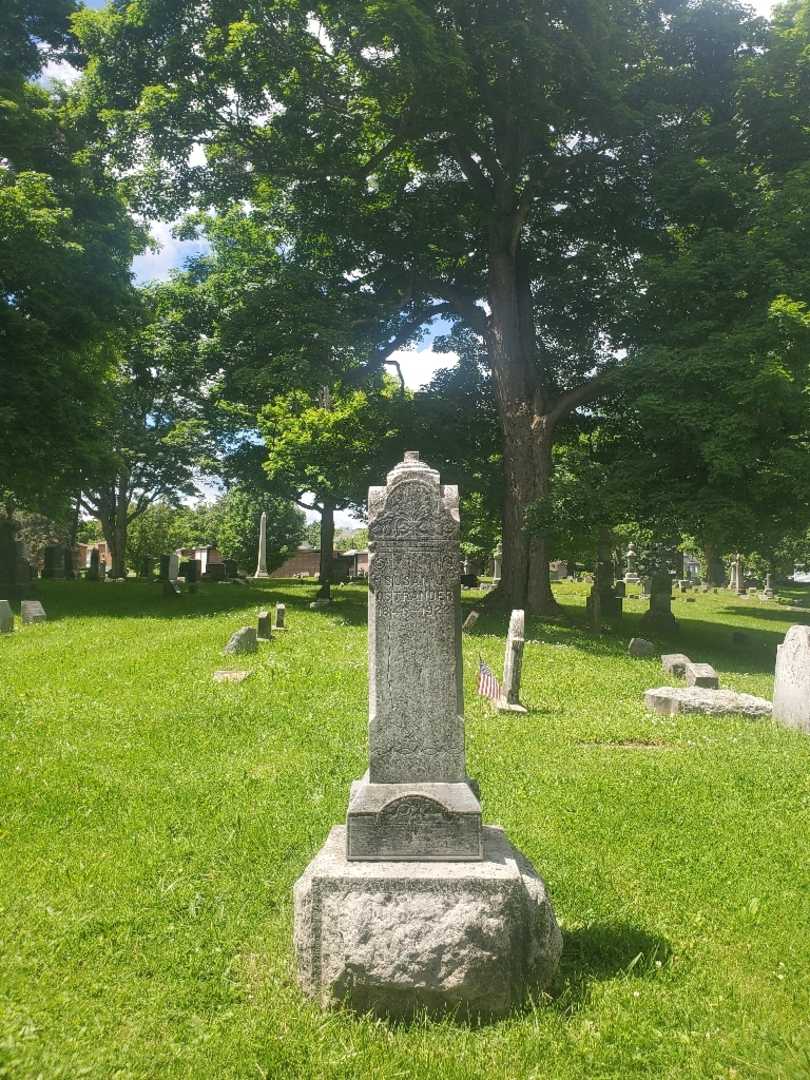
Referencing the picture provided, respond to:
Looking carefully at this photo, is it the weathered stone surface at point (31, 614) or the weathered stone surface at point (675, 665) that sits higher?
the weathered stone surface at point (31, 614)

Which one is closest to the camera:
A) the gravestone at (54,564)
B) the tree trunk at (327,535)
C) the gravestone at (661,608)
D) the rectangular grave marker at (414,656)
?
the rectangular grave marker at (414,656)

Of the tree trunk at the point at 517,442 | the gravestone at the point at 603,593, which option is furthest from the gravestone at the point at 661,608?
the tree trunk at the point at 517,442

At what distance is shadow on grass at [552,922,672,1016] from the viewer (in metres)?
4.00

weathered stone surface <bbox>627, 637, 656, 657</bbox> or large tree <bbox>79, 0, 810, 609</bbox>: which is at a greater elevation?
large tree <bbox>79, 0, 810, 609</bbox>

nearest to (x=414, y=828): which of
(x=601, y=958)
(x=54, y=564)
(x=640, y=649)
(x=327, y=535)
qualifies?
(x=601, y=958)

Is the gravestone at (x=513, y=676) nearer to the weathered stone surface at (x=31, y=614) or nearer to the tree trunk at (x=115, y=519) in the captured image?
the weathered stone surface at (x=31, y=614)

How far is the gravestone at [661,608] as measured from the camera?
21.7 metres

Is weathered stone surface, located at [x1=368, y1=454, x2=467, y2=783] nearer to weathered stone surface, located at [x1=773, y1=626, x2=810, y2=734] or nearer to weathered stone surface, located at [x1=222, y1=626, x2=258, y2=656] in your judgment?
weathered stone surface, located at [x1=773, y1=626, x2=810, y2=734]

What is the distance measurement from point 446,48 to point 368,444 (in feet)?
35.2

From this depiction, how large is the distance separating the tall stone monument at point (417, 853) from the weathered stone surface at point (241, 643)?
380 inches

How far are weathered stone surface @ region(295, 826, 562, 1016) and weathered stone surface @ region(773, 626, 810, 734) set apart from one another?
7243mm

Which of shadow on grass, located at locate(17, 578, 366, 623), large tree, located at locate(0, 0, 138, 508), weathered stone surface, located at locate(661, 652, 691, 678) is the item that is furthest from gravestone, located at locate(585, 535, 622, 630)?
large tree, located at locate(0, 0, 138, 508)

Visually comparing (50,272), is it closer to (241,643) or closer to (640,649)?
(241,643)

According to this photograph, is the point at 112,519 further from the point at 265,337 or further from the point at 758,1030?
the point at 758,1030
